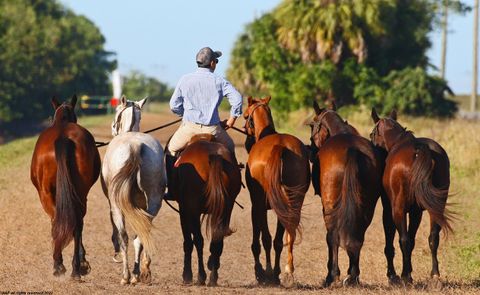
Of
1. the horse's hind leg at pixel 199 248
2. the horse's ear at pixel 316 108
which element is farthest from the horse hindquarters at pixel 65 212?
the horse's ear at pixel 316 108

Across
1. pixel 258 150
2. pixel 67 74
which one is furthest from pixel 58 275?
pixel 67 74

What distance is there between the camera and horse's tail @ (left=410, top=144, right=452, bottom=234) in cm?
1253

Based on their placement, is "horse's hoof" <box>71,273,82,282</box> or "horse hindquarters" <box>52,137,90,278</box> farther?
"horse's hoof" <box>71,273,82,282</box>

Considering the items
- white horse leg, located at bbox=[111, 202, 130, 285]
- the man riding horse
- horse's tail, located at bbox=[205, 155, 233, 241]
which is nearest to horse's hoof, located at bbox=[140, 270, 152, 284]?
white horse leg, located at bbox=[111, 202, 130, 285]

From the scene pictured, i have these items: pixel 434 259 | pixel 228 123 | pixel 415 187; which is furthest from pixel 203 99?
pixel 434 259

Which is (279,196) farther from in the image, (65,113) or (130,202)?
(65,113)

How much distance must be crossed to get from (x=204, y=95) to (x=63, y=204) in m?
2.27

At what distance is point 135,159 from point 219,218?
3.77 feet

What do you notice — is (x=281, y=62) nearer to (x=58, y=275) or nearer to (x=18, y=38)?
(x=18, y=38)

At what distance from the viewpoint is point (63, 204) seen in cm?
1278

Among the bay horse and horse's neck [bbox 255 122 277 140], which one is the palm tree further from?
the bay horse

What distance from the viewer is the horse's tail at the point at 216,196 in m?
12.9

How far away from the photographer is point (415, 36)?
5634cm

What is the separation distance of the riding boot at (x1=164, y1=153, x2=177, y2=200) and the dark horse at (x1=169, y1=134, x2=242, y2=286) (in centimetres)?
33
